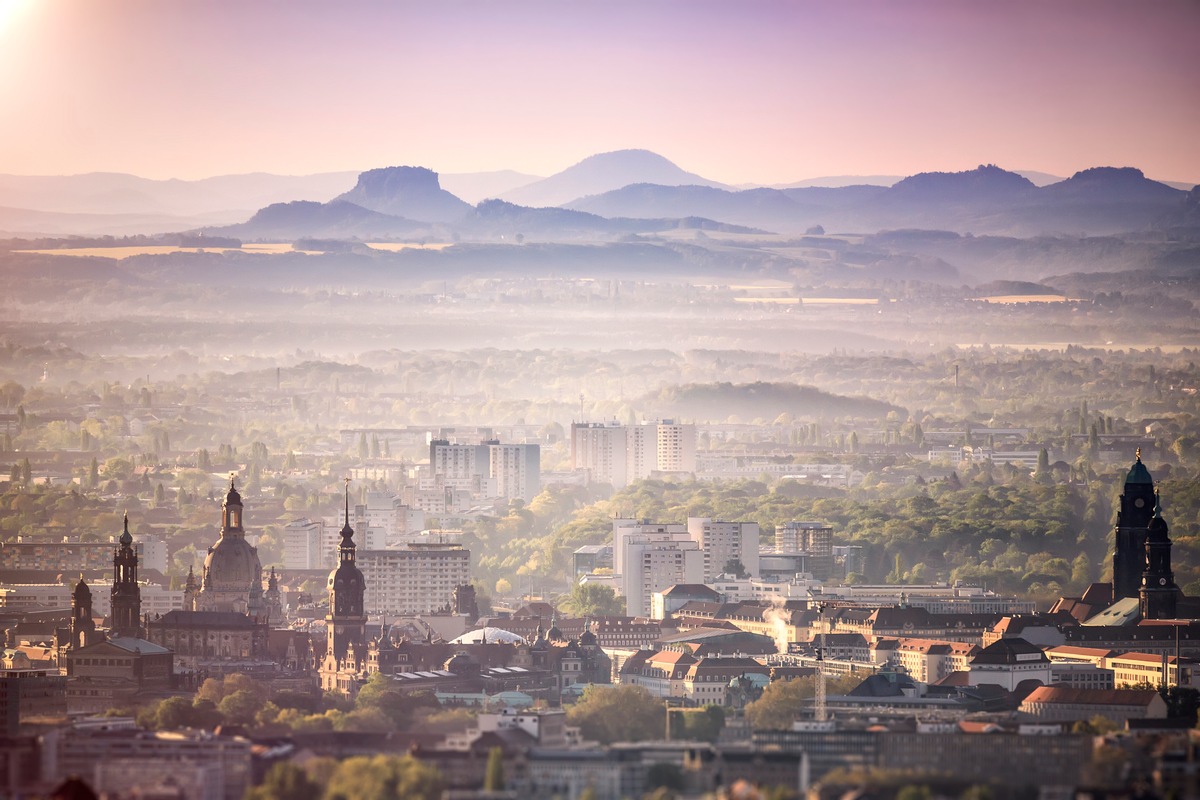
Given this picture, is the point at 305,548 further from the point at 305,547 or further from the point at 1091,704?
the point at 1091,704

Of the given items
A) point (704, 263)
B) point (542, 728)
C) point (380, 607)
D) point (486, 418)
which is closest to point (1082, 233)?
point (704, 263)

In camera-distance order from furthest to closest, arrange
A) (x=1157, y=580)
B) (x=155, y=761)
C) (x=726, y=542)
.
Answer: (x=726, y=542), (x=1157, y=580), (x=155, y=761)

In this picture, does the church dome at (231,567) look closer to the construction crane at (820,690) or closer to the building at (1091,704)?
the construction crane at (820,690)

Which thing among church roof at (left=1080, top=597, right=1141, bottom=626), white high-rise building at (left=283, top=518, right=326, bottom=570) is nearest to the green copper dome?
church roof at (left=1080, top=597, right=1141, bottom=626)

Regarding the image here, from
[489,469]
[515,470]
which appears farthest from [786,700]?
[489,469]

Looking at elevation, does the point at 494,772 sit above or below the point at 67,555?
below

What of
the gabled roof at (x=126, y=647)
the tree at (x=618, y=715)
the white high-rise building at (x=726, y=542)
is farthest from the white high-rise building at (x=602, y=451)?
the tree at (x=618, y=715)
